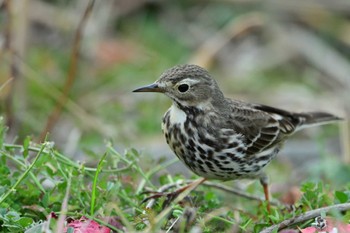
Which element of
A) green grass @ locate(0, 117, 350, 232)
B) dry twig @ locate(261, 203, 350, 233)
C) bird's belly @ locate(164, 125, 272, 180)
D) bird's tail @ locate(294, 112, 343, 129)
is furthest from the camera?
bird's tail @ locate(294, 112, 343, 129)

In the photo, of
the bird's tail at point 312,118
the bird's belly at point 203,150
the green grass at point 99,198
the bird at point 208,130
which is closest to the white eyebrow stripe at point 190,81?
the bird at point 208,130

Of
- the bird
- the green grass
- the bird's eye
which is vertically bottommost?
the green grass

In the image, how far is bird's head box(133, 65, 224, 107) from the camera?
192 inches

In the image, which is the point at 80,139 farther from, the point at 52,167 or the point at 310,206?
the point at 310,206

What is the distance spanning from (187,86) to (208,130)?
0.31 m

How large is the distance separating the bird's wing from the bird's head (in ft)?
0.88

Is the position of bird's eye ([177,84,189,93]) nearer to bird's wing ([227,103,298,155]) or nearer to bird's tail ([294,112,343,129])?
bird's wing ([227,103,298,155])

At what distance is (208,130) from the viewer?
498cm

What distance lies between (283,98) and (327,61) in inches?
44.9

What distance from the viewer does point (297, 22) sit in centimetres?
1069

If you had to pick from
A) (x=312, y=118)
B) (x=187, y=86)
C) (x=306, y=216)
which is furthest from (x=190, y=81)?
(x=312, y=118)

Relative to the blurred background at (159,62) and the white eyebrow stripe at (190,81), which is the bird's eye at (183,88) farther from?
the blurred background at (159,62)

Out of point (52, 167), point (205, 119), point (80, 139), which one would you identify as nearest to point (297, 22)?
point (80, 139)

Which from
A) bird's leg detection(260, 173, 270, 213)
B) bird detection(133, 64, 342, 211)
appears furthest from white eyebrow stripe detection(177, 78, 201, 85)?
bird's leg detection(260, 173, 270, 213)
